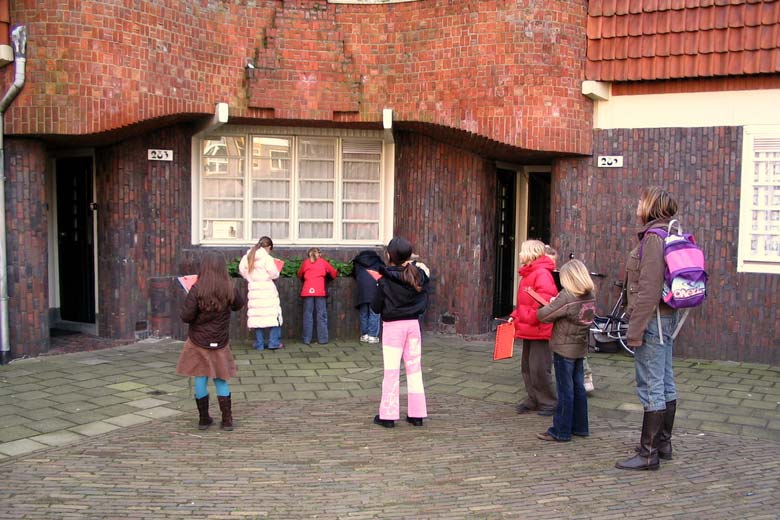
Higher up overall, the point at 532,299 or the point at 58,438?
the point at 532,299

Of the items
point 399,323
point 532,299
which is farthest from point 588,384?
point 399,323

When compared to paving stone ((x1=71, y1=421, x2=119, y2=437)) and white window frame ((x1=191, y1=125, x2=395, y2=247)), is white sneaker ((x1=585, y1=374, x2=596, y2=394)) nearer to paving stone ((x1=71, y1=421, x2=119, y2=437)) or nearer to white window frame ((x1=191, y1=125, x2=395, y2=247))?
paving stone ((x1=71, y1=421, x2=119, y2=437))

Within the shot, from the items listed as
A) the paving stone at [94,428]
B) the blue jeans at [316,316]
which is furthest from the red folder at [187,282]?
the blue jeans at [316,316]

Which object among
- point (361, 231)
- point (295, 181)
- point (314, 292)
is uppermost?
point (295, 181)

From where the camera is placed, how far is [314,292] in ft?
34.0

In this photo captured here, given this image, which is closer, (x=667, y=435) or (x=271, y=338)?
(x=667, y=435)

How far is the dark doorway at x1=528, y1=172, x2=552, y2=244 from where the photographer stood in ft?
41.2

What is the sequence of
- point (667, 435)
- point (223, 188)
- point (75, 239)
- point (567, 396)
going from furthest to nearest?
point (223, 188), point (75, 239), point (567, 396), point (667, 435)

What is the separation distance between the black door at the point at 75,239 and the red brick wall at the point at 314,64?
1910 mm

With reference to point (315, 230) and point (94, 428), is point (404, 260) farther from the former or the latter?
point (315, 230)

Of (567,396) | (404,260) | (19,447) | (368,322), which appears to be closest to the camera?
(19,447)

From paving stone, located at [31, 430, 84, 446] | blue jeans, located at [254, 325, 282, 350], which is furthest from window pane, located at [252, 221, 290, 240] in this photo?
paving stone, located at [31, 430, 84, 446]

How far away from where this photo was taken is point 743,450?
20.1 feet

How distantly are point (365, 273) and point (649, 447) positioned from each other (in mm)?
5693
